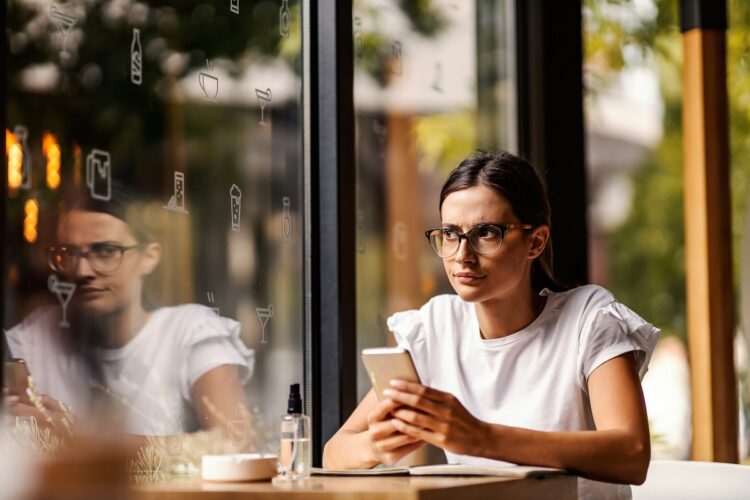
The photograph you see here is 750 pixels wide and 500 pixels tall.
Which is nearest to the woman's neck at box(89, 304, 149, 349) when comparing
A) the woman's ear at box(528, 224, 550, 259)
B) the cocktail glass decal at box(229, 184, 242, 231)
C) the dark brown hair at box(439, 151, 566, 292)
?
the cocktail glass decal at box(229, 184, 242, 231)

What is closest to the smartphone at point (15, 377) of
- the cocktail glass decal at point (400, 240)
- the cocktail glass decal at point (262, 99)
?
the cocktail glass decal at point (262, 99)


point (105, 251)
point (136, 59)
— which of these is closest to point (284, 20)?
point (136, 59)

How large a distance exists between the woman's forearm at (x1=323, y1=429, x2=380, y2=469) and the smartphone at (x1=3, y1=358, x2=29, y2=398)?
2.10ft

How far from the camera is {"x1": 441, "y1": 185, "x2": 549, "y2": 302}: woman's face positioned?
83.5 inches

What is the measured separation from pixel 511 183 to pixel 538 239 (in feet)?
0.46

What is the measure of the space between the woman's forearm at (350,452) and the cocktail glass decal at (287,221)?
625 mm

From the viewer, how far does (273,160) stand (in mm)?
2643

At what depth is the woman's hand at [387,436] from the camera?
6.01ft

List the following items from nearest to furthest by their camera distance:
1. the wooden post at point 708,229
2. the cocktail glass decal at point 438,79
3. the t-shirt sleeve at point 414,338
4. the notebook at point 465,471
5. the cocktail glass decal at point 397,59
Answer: the notebook at point 465,471
the t-shirt sleeve at point 414,338
the cocktail glass decal at point 397,59
the cocktail glass decal at point 438,79
the wooden post at point 708,229

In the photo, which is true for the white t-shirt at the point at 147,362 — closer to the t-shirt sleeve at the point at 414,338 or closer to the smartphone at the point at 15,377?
the smartphone at the point at 15,377

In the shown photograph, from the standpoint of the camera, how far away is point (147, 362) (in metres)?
2.10

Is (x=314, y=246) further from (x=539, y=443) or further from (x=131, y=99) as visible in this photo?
(x=539, y=443)

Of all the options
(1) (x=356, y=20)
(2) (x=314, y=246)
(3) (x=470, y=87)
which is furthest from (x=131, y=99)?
(3) (x=470, y=87)

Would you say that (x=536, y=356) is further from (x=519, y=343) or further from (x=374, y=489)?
(x=374, y=489)
